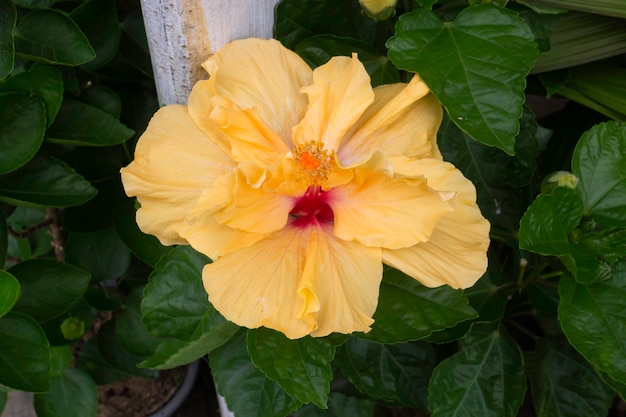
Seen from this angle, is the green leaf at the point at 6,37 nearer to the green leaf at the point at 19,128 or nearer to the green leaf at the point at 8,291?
the green leaf at the point at 19,128

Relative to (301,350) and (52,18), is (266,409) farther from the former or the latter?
(52,18)

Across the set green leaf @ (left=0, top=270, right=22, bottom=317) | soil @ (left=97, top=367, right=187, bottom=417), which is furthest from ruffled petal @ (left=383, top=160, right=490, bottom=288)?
soil @ (left=97, top=367, right=187, bottom=417)

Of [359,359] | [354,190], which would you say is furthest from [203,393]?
[354,190]

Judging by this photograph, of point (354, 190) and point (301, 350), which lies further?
point (301, 350)

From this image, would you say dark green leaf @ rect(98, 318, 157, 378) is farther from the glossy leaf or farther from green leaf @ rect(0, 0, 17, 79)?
green leaf @ rect(0, 0, 17, 79)

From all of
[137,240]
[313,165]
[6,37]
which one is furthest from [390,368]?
[6,37]

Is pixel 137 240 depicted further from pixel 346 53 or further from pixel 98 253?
pixel 346 53

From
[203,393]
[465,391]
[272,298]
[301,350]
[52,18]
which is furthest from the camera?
[203,393]
